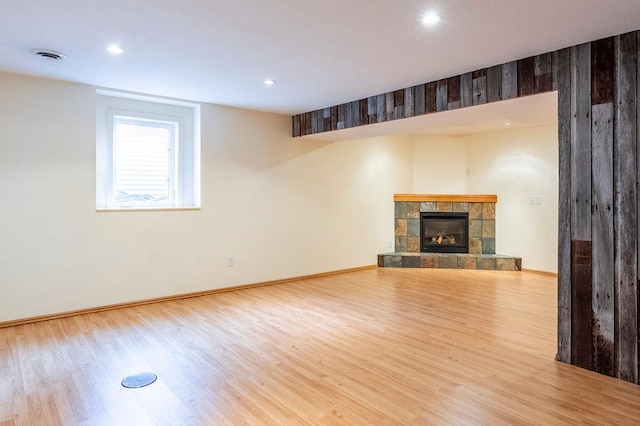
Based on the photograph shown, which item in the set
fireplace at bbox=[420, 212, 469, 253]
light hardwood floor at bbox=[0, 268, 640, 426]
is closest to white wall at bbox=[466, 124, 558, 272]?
fireplace at bbox=[420, 212, 469, 253]

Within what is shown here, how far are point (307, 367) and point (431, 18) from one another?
256 cm

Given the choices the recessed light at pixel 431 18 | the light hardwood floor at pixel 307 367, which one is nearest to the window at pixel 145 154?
the light hardwood floor at pixel 307 367

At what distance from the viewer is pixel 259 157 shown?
18.1ft

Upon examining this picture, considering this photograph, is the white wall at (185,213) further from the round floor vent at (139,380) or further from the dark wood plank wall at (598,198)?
the dark wood plank wall at (598,198)

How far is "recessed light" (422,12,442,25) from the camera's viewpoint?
245 centimetres

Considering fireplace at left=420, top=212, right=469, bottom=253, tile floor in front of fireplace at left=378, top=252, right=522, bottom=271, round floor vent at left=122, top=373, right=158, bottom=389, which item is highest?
fireplace at left=420, top=212, right=469, bottom=253

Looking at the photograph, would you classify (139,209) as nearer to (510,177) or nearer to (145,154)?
(145,154)

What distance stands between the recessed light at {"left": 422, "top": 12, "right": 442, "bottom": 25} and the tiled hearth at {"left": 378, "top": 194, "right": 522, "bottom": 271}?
16.1 feet

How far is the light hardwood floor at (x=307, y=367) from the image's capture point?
2.24 meters

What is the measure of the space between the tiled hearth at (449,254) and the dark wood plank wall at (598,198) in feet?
12.8

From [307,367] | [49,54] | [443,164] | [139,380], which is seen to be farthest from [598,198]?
[443,164]

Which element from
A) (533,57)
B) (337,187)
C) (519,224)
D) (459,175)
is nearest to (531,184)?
(519,224)

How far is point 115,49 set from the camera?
10.2 feet

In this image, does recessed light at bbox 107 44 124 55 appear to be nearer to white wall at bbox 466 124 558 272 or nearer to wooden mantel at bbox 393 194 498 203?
wooden mantel at bbox 393 194 498 203
